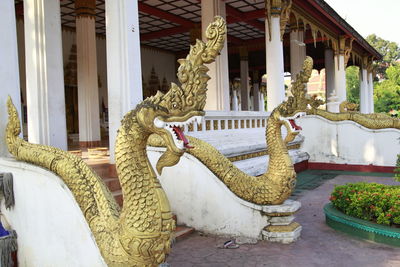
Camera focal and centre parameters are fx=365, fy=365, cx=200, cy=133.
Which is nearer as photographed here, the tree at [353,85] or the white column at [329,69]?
the white column at [329,69]

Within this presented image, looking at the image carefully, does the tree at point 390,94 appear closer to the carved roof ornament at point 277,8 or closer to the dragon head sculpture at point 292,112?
the carved roof ornament at point 277,8

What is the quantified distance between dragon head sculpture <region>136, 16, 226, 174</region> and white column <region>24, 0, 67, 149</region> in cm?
319

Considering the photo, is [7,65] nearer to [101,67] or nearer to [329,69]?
[101,67]

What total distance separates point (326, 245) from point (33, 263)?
10.2 ft

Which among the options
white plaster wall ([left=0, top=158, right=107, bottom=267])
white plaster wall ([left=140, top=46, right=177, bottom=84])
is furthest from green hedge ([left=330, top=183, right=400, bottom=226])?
white plaster wall ([left=140, top=46, right=177, bottom=84])

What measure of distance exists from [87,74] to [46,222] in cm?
680

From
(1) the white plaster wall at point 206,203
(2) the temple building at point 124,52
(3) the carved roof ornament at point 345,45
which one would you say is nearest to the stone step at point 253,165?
(2) the temple building at point 124,52

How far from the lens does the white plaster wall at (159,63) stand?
16141 millimetres

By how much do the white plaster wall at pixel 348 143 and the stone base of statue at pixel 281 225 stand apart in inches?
246

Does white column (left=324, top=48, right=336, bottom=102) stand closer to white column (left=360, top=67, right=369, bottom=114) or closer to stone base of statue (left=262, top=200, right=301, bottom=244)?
white column (left=360, top=67, right=369, bottom=114)

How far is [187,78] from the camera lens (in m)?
2.38

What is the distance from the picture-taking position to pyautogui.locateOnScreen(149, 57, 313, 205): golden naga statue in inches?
173

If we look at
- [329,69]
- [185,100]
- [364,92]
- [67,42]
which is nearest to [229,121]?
[185,100]

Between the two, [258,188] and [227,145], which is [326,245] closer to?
[258,188]
